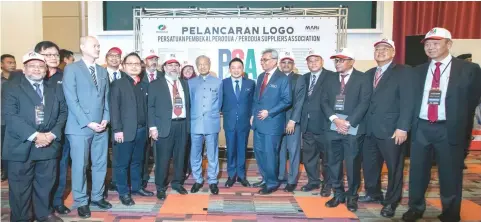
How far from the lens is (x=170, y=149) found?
3.52 metres

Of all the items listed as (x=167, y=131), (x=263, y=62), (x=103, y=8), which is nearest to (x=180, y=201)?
(x=167, y=131)

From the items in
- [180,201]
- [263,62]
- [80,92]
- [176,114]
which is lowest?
[180,201]

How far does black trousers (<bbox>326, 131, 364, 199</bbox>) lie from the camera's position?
10.2ft

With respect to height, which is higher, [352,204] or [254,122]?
[254,122]

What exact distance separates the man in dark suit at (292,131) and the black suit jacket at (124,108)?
156 cm

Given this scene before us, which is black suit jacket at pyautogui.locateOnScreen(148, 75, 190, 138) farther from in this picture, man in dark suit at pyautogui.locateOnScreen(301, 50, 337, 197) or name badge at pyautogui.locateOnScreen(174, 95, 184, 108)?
man in dark suit at pyautogui.locateOnScreen(301, 50, 337, 197)

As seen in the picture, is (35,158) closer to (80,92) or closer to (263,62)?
(80,92)

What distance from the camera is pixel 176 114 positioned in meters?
3.52

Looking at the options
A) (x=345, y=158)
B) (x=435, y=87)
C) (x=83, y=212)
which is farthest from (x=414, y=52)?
(x=83, y=212)

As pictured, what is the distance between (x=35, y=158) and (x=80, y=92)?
61 centimetres

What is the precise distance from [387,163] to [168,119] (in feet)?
6.68

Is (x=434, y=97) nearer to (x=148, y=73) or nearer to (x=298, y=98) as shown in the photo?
(x=298, y=98)

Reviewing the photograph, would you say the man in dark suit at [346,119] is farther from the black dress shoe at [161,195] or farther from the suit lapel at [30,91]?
the suit lapel at [30,91]

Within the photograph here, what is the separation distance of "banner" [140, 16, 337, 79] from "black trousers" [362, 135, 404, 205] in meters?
2.40
